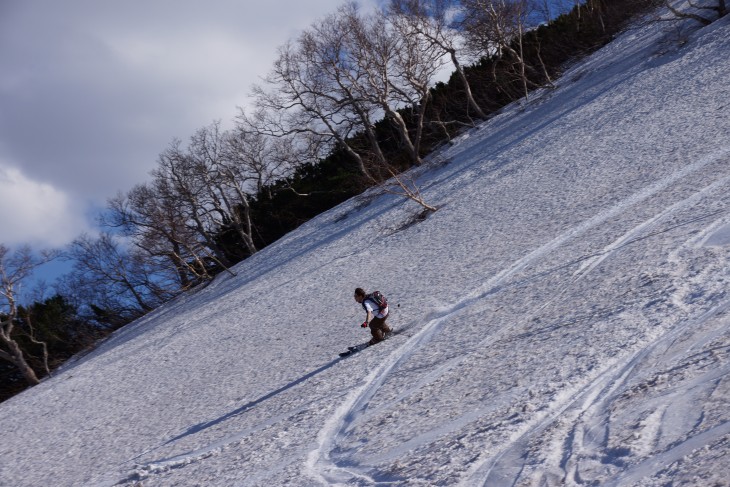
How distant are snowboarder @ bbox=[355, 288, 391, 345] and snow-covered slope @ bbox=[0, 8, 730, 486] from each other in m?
0.30

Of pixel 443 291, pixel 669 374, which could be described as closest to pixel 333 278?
pixel 443 291

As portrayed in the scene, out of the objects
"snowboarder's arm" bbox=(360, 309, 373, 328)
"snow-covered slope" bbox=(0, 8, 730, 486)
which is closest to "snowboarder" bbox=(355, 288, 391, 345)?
"snowboarder's arm" bbox=(360, 309, 373, 328)

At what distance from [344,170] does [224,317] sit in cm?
1775

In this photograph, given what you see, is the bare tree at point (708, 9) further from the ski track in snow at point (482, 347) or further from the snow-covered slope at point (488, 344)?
the ski track in snow at point (482, 347)

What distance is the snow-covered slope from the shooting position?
24.1ft

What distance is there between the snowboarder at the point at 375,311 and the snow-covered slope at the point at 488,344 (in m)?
0.30

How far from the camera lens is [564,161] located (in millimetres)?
21391

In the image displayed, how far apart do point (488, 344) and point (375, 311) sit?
297 centimetres

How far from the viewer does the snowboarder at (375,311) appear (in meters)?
13.5

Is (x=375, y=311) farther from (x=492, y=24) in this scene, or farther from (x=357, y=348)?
(x=492, y=24)

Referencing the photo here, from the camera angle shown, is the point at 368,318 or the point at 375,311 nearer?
the point at 368,318

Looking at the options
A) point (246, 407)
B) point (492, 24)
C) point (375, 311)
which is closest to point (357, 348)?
point (375, 311)

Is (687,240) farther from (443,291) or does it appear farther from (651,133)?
(651,133)

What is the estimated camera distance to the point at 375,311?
13656mm
